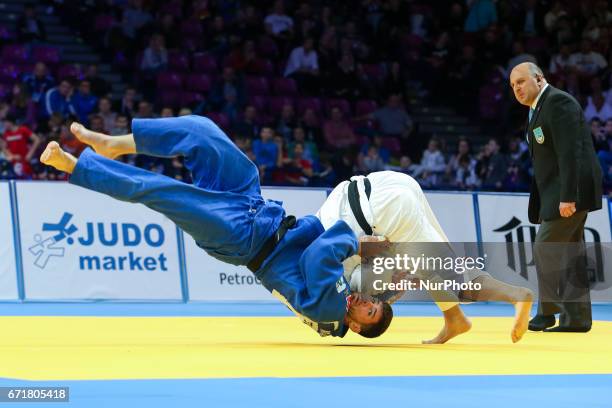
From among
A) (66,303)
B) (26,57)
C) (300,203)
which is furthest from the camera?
(26,57)

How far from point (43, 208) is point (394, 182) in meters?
5.42

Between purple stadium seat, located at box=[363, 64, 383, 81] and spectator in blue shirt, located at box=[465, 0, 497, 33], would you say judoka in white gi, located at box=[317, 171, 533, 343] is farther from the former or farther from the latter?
spectator in blue shirt, located at box=[465, 0, 497, 33]

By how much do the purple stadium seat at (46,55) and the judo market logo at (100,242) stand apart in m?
5.94

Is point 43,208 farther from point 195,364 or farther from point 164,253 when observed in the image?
point 195,364

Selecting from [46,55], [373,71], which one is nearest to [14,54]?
[46,55]

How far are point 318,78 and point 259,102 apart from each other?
1.54 meters

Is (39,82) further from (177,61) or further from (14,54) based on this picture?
(177,61)

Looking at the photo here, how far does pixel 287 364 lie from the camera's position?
5484mm

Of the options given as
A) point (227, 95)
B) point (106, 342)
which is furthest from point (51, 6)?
point (106, 342)

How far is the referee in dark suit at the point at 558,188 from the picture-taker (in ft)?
26.4

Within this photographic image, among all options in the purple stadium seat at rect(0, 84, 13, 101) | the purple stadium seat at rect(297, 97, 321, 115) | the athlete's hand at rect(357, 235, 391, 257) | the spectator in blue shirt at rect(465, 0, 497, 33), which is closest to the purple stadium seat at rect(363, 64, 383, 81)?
the purple stadium seat at rect(297, 97, 321, 115)

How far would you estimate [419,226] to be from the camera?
6.85 metres

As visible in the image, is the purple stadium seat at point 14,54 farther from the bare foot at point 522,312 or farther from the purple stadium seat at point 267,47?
the bare foot at point 522,312

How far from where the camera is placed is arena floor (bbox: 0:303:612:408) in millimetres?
4320
